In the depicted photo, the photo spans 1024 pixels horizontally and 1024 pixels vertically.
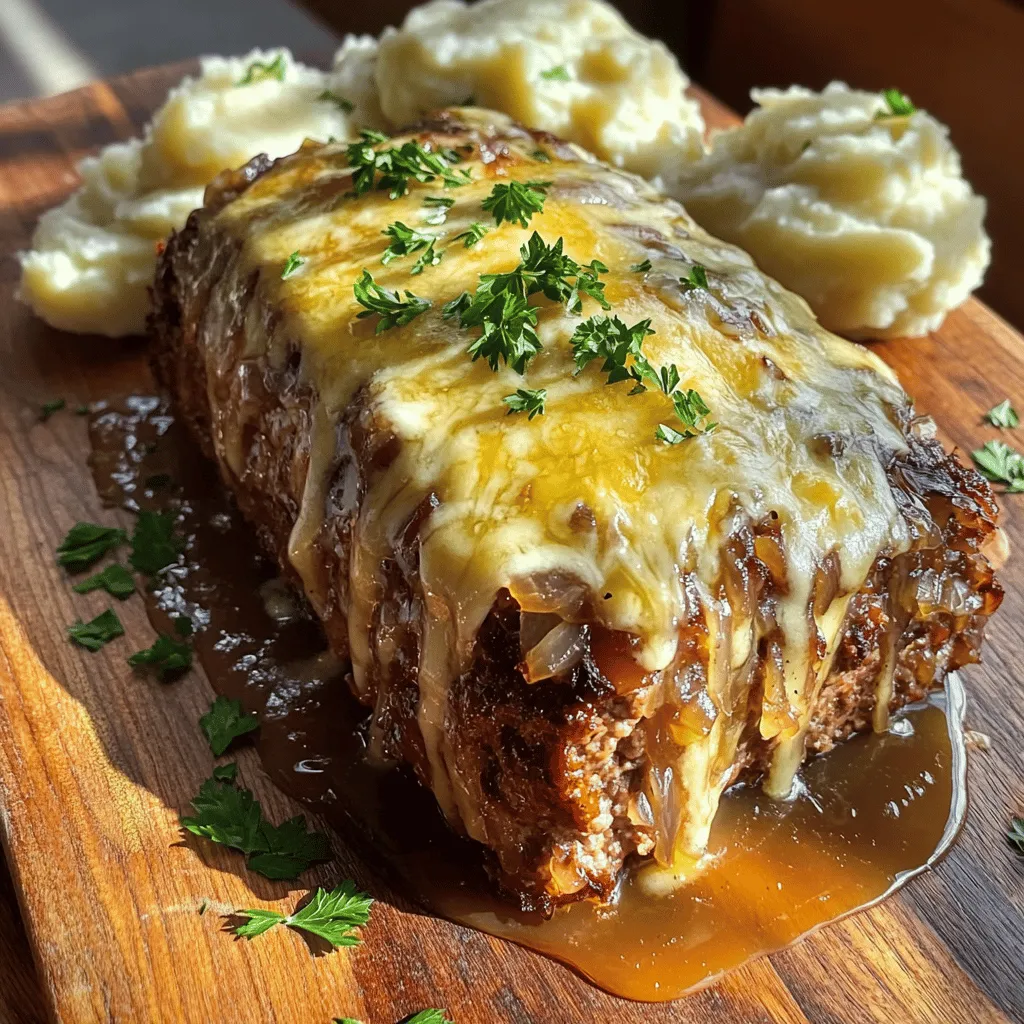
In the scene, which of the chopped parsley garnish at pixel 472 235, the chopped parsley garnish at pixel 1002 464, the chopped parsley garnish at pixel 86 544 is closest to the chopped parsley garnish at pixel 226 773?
the chopped parsley garnish at pixel 86 544

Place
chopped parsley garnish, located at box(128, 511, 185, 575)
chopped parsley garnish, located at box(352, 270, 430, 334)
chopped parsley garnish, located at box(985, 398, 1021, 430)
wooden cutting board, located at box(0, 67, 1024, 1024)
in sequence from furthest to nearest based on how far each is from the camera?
chopped parsley garnish, located at box(985, 398, 1021, 430), chopped parsley garnish, located at box(128, 511, 185, 575), chopped parsley garnish, located at box(352, 270, 430, 334), wooden cutting board, located at box(0, 67, 1024, 1024)

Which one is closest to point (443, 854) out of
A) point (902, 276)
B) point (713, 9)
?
point (902, 276)

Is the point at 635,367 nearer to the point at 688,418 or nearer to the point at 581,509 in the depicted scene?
the point at 688,418

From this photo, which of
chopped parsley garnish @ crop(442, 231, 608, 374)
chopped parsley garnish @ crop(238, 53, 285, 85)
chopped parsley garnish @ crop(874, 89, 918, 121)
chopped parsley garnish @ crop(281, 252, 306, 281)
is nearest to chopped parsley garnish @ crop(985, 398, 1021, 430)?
chopped parsley garnish @ crop(874, 89, 918, 121)

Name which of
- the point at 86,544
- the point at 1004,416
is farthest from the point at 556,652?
the point at 1004,416

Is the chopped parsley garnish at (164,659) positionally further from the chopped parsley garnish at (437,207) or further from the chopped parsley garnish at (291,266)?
the chopped parsley garnish at (437,207)

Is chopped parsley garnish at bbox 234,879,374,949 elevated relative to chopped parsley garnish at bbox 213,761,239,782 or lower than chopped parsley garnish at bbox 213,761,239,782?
elevated

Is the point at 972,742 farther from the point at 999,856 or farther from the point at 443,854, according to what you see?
the point at 443,854

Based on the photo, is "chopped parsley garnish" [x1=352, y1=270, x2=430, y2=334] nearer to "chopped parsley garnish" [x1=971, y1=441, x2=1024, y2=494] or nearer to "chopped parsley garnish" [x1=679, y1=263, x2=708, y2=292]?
"chopped parsley garnish" [x1=679, y1=263, x2=708, y2=292]
